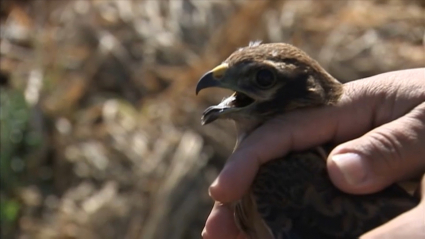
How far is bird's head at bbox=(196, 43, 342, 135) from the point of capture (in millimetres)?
3943

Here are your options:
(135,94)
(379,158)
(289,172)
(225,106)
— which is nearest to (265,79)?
(225,106)

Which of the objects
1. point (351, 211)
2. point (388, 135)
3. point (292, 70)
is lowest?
point (351, 211)

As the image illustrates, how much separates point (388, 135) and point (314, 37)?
15.4ft

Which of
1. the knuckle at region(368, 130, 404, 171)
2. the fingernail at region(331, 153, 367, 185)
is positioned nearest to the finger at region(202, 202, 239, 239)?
the fingernail at region(331, 153, 367, 185)

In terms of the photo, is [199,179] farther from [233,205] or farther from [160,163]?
[233,205]

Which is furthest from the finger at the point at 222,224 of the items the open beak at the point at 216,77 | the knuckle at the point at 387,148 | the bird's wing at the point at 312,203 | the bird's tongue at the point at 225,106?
the knuckle at the point at 387,148

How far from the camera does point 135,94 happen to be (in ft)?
28.6

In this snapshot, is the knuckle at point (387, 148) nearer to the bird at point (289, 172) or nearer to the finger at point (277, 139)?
the bird at point (289, 172)

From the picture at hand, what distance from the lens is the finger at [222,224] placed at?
4.13 meters

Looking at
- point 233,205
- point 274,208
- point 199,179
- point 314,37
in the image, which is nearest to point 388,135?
point 274,208

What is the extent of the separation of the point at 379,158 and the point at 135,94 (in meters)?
5.42

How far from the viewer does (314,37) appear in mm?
8180

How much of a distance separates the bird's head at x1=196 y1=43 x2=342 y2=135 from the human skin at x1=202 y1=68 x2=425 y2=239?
0.07m

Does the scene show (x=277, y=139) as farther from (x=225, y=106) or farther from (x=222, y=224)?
(x=222, y=224)
